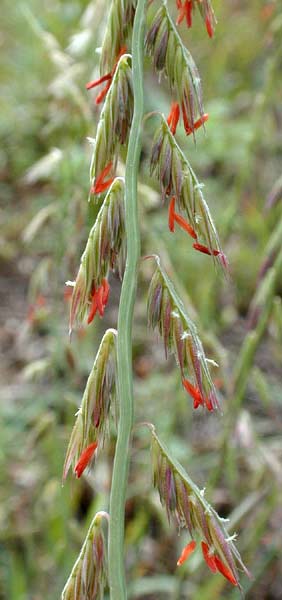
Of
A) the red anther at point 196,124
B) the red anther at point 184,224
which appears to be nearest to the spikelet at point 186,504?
the red anther at point 184,224

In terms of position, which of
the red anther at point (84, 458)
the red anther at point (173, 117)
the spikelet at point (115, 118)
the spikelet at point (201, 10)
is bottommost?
the red anther at point (84, 458)

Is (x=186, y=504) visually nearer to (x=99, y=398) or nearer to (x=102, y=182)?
(x=99, y=398)

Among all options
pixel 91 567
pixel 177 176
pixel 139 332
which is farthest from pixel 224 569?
pixel 139 332

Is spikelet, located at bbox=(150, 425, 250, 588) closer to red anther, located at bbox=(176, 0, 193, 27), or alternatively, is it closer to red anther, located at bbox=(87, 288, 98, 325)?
red anther, located at bbox=(87, 288, 98, 325)

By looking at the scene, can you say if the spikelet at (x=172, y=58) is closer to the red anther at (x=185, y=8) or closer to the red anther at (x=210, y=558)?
the red anther at (x=185, y=8)

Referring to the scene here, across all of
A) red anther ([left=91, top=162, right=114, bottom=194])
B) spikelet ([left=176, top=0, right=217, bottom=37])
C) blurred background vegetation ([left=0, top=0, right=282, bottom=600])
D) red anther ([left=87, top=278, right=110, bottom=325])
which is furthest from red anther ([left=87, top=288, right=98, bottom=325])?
blurred background vegetation ([left=0, top=0, right=282, bottom=600])

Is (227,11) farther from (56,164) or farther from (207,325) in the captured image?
(56,164)

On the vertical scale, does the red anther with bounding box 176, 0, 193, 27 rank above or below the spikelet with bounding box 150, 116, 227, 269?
above
